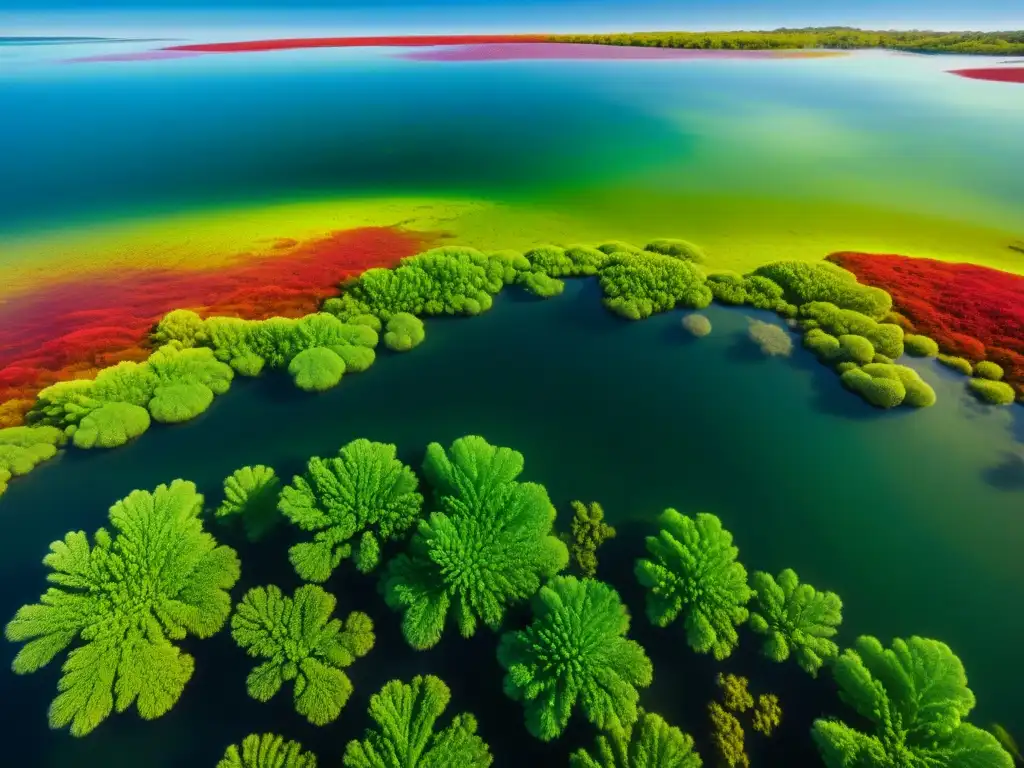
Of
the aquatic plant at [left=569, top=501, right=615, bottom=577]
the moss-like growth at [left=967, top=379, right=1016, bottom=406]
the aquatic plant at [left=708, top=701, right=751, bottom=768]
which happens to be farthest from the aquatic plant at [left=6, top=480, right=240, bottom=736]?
the moss-like growth at [left=967, top=379, right=1016, bottom=406]

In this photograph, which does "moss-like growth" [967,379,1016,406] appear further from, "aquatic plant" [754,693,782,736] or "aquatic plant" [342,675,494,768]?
"aquatic plant" [342,675,494,768]

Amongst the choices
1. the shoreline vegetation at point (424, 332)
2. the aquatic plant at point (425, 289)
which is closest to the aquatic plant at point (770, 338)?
the shoreline vegetation at point (424, 332)

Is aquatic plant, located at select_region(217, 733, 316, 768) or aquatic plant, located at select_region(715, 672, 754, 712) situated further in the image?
aquatic plant, located at select_region(715, 672, 754, 712)

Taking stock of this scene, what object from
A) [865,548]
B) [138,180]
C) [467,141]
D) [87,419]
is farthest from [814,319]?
[138,180]

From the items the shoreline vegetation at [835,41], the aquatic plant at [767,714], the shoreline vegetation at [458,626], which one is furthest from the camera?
the shoreline vegetation at [835,41]

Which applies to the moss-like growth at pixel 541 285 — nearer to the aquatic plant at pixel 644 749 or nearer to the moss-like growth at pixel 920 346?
the moss-like growth at pixel 920 346

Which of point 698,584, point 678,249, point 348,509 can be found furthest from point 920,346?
point 348,509

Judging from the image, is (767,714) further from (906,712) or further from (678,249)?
(678,249)
